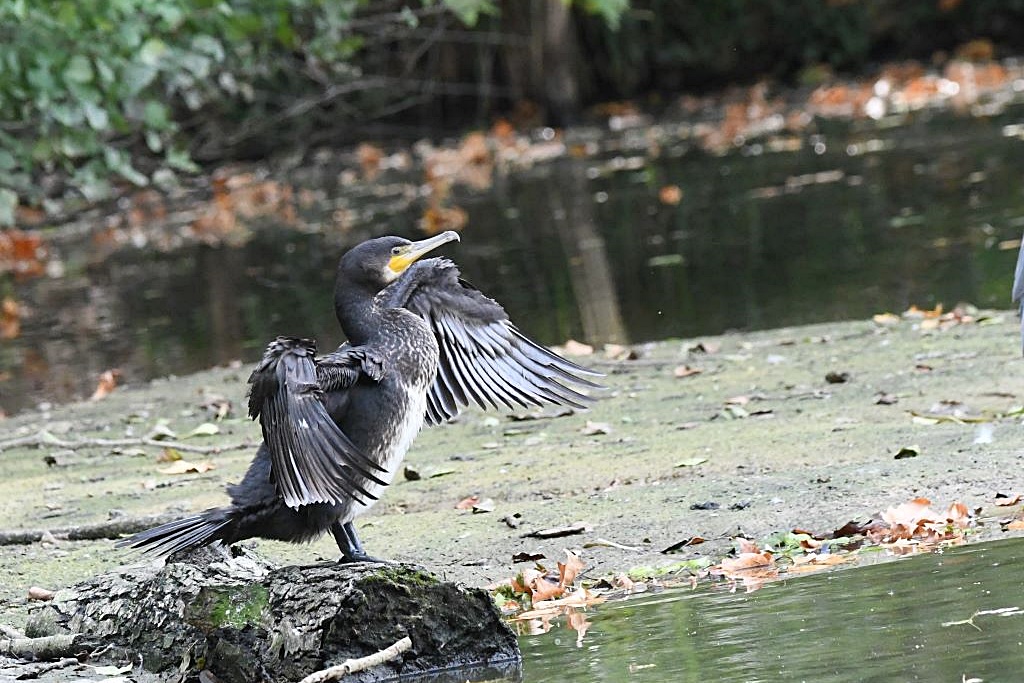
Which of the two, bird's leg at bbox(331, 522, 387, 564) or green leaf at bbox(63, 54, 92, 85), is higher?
green leaf at bbox(63, 54, 92, 85)

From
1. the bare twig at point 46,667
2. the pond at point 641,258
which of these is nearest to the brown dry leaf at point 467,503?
the bare twig at point 46,667

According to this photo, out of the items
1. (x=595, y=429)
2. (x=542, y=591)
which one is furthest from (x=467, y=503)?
(x=542, y=591)

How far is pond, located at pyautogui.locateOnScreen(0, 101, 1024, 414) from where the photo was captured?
10.8m

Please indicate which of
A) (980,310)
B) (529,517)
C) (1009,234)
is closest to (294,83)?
(1009,234)

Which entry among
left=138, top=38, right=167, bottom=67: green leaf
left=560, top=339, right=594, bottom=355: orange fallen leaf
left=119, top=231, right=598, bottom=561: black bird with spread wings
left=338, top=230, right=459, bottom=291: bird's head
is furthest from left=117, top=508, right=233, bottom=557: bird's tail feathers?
left=138, top=38, right=167, bottom=67: green leaf

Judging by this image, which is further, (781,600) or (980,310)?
(980,310)

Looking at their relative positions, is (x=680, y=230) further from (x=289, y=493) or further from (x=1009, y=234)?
(x=289, y=493)

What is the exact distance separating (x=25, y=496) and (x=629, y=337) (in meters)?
3.94

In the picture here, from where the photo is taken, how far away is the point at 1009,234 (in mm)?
11500

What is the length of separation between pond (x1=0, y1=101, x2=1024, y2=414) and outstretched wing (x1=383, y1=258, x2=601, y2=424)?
4.02m

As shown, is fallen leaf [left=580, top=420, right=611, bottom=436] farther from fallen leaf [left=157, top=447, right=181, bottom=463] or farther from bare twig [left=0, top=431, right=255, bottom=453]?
fallen leaf [left=157, top=447, right=181, bottom=463]

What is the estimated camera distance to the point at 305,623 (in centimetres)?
476

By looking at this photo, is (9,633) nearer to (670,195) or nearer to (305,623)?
(305,623)

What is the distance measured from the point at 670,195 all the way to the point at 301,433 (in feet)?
36.9
